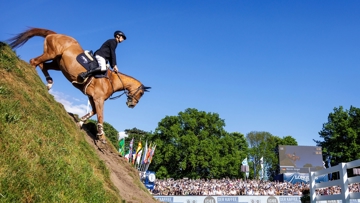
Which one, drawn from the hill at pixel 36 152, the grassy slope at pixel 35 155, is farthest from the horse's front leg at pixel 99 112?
the grassy slope at pixel 35 155

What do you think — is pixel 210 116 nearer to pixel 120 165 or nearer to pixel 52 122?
pixel 120 165

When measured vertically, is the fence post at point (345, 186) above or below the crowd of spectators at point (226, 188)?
above

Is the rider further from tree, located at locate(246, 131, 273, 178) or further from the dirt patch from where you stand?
tree, located at locate(246, 131, 273, 178)

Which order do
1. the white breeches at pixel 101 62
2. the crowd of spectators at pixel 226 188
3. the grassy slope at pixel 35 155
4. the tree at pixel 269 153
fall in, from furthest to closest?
the tree at pixel 269 153 → the crowd of spectators at pixel 226 188 → the white breeches at pixel 101 62 → the grassy slope at pixel 35 155

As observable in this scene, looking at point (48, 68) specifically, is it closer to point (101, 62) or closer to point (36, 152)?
point (101, 62)

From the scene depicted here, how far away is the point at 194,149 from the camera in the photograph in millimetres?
52781

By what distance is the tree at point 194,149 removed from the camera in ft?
173

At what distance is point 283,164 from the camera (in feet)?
149

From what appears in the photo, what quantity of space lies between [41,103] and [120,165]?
3.70 m

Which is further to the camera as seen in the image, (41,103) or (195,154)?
(195,154)

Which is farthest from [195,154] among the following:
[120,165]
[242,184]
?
[120,165]

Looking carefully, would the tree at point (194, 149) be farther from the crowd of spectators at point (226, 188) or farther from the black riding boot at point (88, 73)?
the black riding boot at point (88, 73)

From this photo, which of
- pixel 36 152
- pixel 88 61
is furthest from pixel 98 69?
pixel 36 152

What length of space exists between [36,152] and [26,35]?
19.9ft
